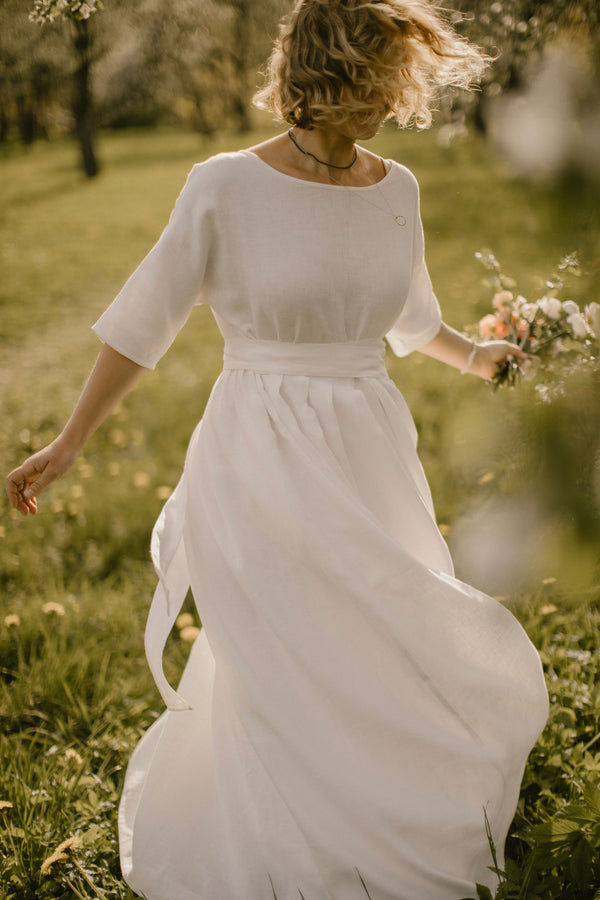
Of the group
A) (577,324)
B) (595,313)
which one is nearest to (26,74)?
(577,324)

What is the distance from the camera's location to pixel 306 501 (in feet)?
4.75

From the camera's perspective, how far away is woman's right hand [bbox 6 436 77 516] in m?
1.44

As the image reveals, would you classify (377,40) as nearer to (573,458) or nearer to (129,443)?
(573,458)

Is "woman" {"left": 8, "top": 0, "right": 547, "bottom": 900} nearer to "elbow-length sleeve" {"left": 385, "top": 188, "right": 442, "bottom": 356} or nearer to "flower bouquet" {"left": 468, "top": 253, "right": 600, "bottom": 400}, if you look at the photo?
"elbow-length sleeve" {"left": 385, "top": 188, "right": 442, "bottom": 356}

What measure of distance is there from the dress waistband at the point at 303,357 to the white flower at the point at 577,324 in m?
0.43

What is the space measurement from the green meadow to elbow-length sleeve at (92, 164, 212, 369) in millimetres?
458

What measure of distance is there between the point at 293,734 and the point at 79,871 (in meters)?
0.64

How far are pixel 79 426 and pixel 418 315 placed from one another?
820mm

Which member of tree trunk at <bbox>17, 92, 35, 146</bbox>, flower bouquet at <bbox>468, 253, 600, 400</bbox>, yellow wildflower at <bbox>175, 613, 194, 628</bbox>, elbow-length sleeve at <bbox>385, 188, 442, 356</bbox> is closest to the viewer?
flower bouquet at <bbox>468, 253, 600, 400</bbox>

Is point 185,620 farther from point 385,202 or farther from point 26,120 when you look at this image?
point 26,120

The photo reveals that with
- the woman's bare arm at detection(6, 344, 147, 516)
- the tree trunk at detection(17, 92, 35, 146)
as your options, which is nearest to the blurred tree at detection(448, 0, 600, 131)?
the woman's bare arm at detection(6, 344, 147, 516)

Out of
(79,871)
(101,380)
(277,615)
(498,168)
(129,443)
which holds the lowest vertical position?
(129,443)

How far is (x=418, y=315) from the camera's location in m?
1.79

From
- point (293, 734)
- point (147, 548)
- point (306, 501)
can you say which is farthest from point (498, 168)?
point (147, 548)
